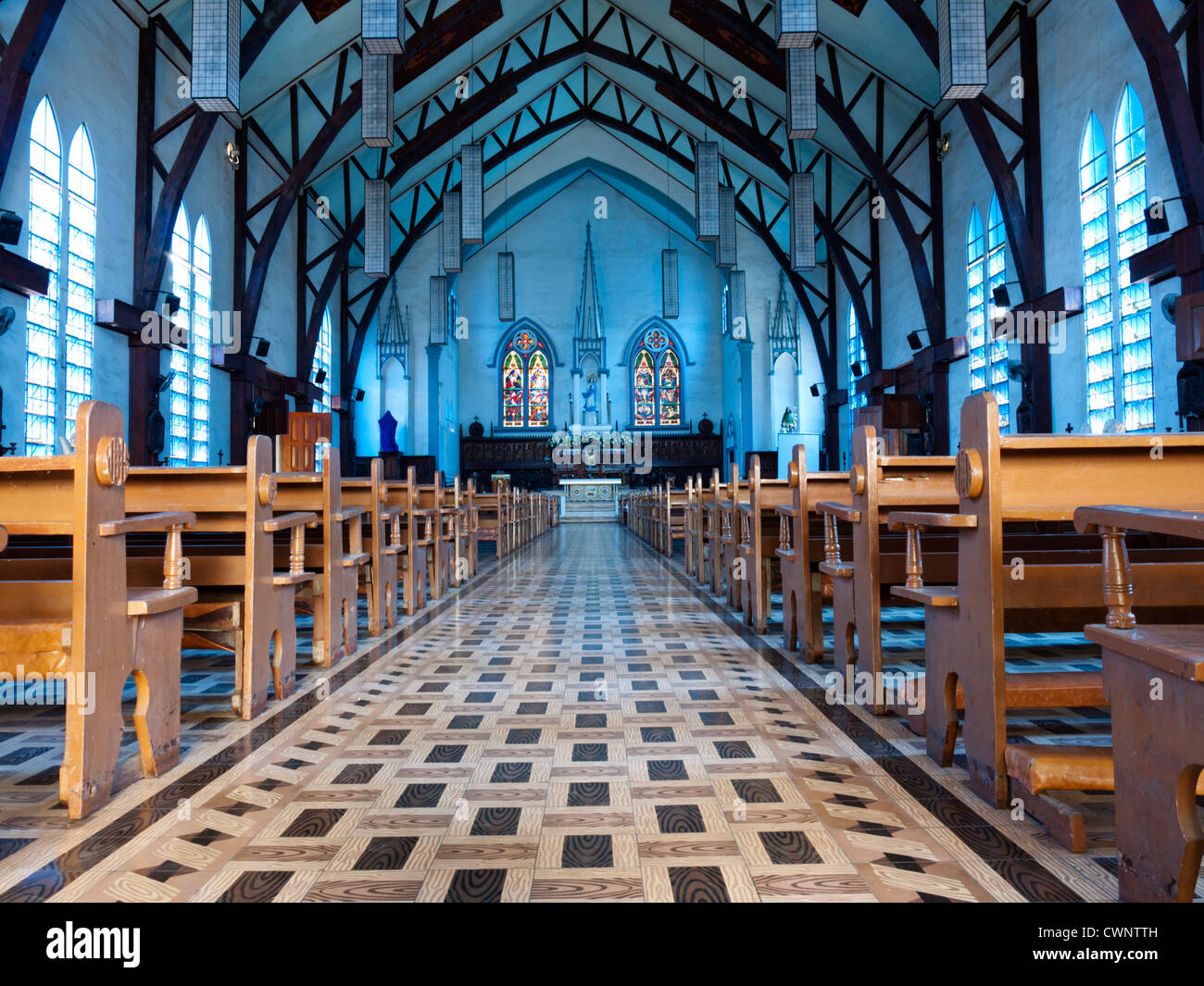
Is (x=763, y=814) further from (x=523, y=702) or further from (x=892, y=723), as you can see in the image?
(x=523, y=702)

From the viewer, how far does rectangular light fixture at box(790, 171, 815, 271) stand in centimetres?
1266

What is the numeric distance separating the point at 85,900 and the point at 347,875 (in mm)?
539

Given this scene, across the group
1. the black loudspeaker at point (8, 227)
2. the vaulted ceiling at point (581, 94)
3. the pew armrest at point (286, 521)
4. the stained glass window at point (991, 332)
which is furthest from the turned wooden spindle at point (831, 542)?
the stained glass window at point (991, 332)

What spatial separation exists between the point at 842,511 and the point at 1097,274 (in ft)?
31.4

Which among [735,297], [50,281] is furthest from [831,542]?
[735,297]

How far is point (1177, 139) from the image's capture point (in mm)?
7883

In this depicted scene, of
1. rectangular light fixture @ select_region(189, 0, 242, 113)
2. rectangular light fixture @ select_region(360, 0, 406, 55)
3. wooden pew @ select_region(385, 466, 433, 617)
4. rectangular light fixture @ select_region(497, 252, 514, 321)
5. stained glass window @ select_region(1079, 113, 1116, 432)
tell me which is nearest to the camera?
wooden pew @ select_region(385, 466, 433, 617)

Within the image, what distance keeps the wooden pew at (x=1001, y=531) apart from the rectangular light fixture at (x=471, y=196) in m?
12.3

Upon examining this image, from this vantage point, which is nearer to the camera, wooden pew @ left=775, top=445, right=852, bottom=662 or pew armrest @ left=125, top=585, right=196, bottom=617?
pew armrest @ left=125, top=585, right=196, bottom=617

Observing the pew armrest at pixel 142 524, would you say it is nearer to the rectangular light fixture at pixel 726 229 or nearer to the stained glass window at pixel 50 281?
the stained glass window at pixel 50 281

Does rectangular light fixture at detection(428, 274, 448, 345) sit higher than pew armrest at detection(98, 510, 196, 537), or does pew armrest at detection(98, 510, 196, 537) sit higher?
rectangular light fixture at detection(428, 274, 448, 345)

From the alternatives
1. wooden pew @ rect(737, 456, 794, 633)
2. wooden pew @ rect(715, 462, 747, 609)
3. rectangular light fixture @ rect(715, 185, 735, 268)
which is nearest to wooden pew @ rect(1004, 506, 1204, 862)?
wooden pew @ rect(737, 456, 794, 633)

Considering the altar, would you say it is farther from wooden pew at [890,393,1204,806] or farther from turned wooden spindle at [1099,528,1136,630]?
turned wooden spindle at [1099,528,1136,630]

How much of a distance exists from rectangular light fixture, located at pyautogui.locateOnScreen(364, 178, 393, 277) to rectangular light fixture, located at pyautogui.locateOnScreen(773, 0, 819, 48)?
24.8 feet
